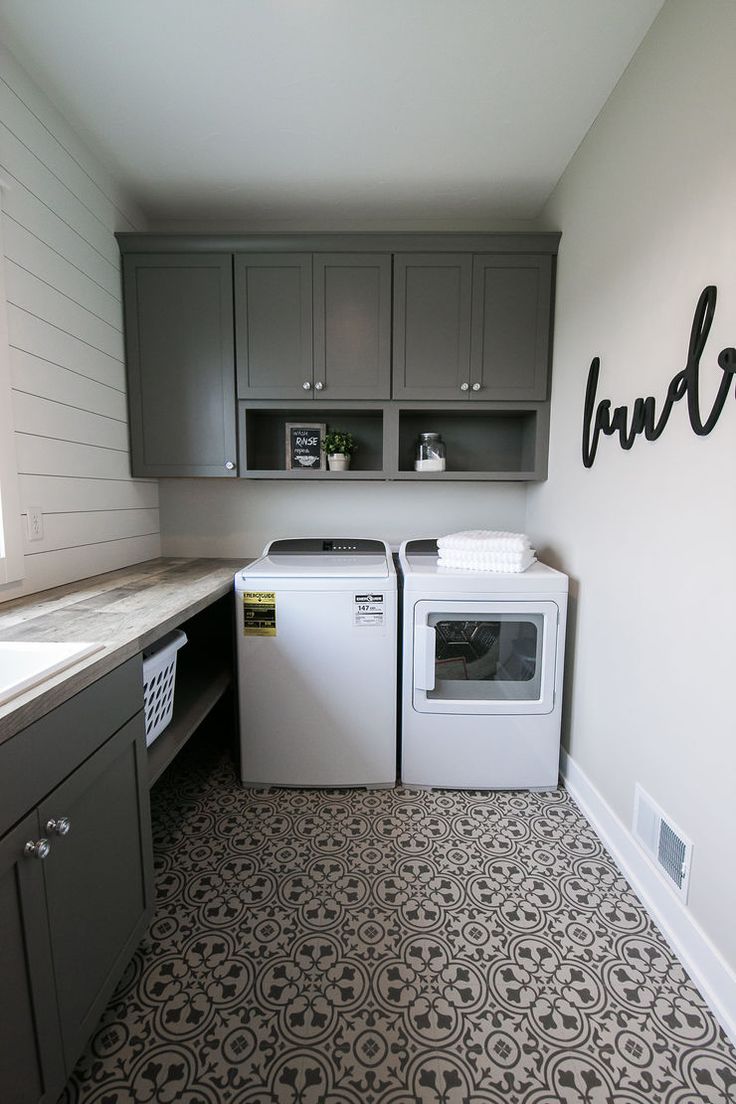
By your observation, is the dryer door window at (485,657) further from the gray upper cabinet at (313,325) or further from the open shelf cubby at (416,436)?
the gray upper cabinet at (313,325)

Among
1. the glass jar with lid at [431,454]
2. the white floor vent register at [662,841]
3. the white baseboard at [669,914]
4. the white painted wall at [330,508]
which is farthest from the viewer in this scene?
the white painted wall at [330,508]

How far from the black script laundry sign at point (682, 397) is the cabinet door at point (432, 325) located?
626mm

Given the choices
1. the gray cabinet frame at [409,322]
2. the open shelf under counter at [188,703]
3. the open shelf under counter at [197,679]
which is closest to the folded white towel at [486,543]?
the gray cabinet frame at [409,322]

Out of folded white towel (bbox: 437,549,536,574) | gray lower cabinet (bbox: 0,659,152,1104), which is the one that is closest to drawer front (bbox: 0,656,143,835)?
gray lower cabinet (bbox: 0,659,152,1104)

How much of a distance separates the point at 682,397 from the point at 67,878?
183 cm

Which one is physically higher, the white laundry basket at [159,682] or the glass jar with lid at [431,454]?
the glass jar with lid at [431,454]

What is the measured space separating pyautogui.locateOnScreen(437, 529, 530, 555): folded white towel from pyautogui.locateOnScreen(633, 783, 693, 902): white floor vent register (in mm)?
922

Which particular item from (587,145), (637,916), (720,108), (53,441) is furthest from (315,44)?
(637,916)

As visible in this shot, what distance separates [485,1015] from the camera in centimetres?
108

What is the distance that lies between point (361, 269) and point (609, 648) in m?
1.93

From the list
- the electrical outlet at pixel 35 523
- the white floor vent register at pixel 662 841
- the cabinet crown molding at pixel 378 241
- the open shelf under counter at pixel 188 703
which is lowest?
the white floor vent register at pixel 662 841

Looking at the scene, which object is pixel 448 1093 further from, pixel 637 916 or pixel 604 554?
pixel 604 554

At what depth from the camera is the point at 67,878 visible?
86cm

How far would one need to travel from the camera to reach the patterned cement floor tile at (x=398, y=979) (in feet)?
3.17
